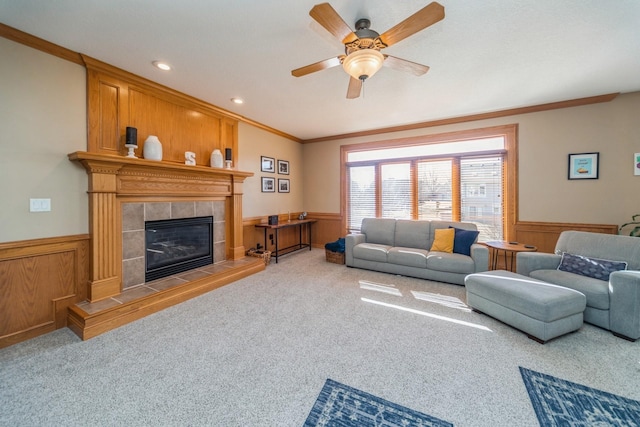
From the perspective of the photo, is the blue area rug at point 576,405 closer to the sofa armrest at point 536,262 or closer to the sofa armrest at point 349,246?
the sofa armrest at point 536,262

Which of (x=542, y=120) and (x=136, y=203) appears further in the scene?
(x=542, y=120)

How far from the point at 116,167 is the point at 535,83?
5.22 meters

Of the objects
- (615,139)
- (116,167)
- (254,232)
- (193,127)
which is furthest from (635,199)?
(116,167)

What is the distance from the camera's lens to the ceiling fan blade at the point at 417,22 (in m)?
1.50

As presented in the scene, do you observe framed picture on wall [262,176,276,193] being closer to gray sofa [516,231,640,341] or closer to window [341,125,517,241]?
window [341,125,517,241]

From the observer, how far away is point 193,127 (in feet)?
12.3

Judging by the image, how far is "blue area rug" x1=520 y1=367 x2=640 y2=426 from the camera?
1.41 m

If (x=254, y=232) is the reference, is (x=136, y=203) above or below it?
above

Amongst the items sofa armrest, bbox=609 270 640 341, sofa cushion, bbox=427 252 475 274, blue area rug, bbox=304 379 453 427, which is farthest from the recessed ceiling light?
sofa armrest, bbox=609 270 640 341

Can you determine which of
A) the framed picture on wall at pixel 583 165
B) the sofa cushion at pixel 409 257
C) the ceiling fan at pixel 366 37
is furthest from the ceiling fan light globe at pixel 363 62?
the framed picture on wall at pixel 583 165

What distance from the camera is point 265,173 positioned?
515 cm

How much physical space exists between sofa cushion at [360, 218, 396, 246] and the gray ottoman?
2.11m

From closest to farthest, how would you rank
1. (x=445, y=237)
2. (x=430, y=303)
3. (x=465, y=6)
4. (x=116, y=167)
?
(x=465, y=6) → (x=116, y=167) → (x=430, y=303) → (x=445, y=237)

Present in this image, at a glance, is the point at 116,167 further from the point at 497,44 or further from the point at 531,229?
the point at 531,229
